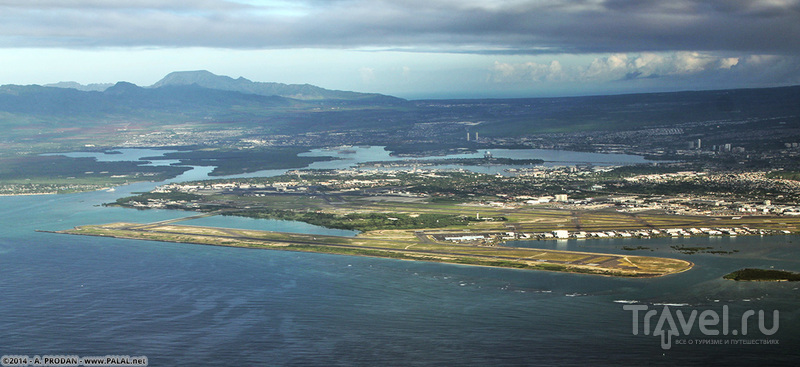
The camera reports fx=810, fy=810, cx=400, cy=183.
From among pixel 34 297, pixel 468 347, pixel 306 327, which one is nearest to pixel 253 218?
pixel 34 297

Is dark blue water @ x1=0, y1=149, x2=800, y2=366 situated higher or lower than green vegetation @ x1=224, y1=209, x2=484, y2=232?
higher

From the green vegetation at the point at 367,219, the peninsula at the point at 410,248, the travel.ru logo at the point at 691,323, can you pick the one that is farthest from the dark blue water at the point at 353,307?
the green vegetation at the point at 367,219

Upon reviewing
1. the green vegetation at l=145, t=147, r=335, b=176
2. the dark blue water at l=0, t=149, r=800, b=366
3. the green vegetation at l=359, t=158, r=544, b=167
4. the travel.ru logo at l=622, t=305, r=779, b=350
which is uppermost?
the dark blue water at l=0, t=149, r=800, b=366

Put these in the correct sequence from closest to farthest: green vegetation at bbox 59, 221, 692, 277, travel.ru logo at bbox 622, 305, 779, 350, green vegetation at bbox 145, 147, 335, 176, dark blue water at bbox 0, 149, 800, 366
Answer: dark blue water at bbox 0, 149, 800, 366 → travel.ru logo at bbox 622, 305, 779, 350 → green vegetation at bbox 59, 221, 692, 277 → green vegetation at bbox 145, 147, 335, 176

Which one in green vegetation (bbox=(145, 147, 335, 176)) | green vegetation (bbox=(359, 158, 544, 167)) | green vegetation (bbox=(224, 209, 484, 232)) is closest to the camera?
green vegetation (bbox=(224, 209, 484, 232))

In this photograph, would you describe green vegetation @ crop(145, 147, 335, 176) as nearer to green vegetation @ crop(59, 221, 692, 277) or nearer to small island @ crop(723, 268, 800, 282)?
green vegetation @ crop(59, 221, 692, 277)

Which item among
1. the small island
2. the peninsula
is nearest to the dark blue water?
the small island

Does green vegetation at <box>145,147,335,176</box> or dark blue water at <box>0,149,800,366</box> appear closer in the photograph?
dark blue water at <box>0,149,800,366</box>

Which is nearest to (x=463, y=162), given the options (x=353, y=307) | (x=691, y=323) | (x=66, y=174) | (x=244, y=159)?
(x=244, y=159)
